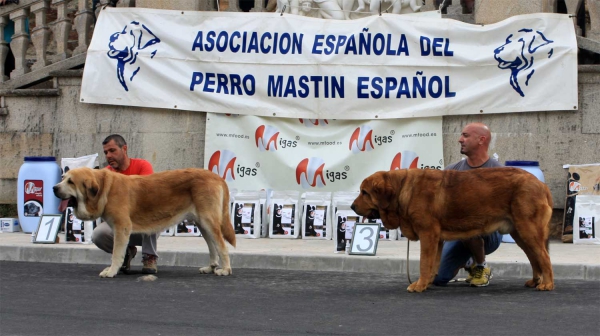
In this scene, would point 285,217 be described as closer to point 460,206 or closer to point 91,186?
point 91,186

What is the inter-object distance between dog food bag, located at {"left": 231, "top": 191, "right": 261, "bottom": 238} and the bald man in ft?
14.8

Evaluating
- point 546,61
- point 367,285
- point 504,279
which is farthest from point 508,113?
point 367,285

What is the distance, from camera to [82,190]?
31.3 ft

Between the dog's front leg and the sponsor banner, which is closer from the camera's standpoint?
the dog's front leg

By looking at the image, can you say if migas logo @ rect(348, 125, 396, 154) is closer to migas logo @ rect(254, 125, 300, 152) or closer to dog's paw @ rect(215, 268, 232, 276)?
migas logo @ rect(254, 125, 300, 152)

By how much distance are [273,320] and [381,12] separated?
766 centimetres

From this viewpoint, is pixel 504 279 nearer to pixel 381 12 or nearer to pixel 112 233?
pixel 112 233

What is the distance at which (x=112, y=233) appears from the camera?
1020cm

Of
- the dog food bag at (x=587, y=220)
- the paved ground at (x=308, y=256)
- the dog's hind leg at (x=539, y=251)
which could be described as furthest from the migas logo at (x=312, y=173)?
the dog's hind leg at (x=539, y=251)

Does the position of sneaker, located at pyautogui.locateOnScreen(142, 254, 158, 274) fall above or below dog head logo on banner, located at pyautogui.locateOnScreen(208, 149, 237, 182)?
below

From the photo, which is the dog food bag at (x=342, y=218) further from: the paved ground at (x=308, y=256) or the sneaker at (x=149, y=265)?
the sneaker at (x=149, y=265)

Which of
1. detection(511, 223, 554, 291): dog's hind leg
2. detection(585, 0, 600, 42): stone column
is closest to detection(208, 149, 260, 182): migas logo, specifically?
detection(585, 0, 600, 42): stone column

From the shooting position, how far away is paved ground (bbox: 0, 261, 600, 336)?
6918 millimetres

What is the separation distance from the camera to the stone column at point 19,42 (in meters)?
15.3
